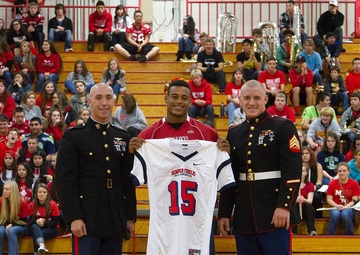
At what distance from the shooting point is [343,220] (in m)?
10.8

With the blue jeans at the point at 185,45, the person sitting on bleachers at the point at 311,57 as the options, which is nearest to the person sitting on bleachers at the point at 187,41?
the blue jeans at the point at 185,45

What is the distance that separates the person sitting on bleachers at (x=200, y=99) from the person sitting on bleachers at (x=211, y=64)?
37.5 inches

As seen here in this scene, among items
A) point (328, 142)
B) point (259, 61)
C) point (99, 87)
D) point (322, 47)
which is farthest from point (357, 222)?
point (322, 47)

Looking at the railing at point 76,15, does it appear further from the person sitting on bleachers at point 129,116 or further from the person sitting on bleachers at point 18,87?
the person sitting on bleachers at point 129,116

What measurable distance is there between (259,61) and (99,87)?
9.38 metres

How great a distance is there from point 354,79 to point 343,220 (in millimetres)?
5378

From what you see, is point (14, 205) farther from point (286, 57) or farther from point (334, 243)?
point (286, 57)

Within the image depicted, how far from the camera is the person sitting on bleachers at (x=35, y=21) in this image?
58.3 feet

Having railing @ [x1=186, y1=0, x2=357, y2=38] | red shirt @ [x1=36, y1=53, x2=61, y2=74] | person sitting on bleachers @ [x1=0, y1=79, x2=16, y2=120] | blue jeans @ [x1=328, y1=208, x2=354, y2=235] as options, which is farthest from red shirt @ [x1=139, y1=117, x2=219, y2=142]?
railing @ [x1=186, y1=0, x2=357, y2=38]

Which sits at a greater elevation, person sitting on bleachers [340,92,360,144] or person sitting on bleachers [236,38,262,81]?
person sitting on bleachers [236,38,262,81]

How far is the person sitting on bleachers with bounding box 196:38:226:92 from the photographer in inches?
621

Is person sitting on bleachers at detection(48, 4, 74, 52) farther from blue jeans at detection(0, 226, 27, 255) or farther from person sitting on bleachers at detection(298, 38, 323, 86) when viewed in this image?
blue jeans at detection(0, 226, 27, 255)

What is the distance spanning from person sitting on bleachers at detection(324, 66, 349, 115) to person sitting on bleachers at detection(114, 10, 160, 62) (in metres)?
3.62

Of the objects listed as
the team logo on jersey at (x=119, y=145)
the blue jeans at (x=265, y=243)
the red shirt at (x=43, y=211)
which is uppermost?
the team logo on jersey at (x=119, y=145)
